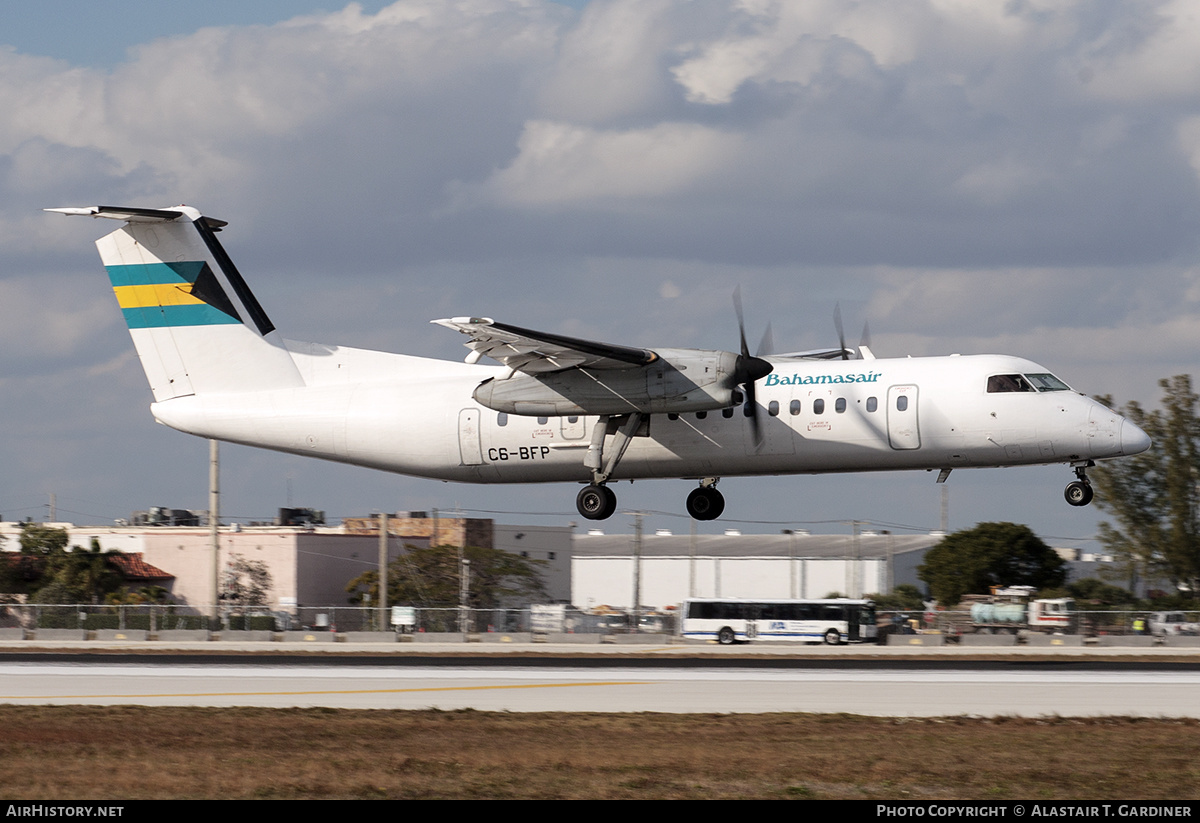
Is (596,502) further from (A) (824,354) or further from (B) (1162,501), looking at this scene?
(B) (1162,501)

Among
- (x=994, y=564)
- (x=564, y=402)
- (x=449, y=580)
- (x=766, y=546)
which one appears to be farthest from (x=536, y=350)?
(x=766, y=546)

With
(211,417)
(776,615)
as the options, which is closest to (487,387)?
(211,417)

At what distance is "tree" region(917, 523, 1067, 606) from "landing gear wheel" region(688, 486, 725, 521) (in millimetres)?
49499

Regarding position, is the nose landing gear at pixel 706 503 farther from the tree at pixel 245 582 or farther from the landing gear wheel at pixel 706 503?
the tree at pixel 245 582

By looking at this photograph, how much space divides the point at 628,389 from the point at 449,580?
47041mm

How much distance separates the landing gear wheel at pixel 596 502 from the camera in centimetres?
2866

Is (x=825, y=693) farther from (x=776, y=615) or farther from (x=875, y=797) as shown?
(x=776, y=615)

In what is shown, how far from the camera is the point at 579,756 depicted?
16484 millimetres

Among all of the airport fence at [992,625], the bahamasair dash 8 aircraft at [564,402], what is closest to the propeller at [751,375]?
the bahamasair dash 8 aircraft at [564,402]

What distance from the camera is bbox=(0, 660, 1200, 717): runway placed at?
21391 millimetres

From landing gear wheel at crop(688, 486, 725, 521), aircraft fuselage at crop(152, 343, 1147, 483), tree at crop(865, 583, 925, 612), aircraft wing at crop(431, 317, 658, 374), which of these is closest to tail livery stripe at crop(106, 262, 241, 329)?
aircraft fuselage at crop(152, 343, 1147, 483)

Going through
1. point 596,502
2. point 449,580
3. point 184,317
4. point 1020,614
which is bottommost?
point 1020,614

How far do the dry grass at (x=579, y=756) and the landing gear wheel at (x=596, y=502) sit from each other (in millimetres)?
8735

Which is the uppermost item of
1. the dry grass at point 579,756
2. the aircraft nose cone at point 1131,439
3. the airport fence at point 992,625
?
the aircraft nose cone at point 1131,439
